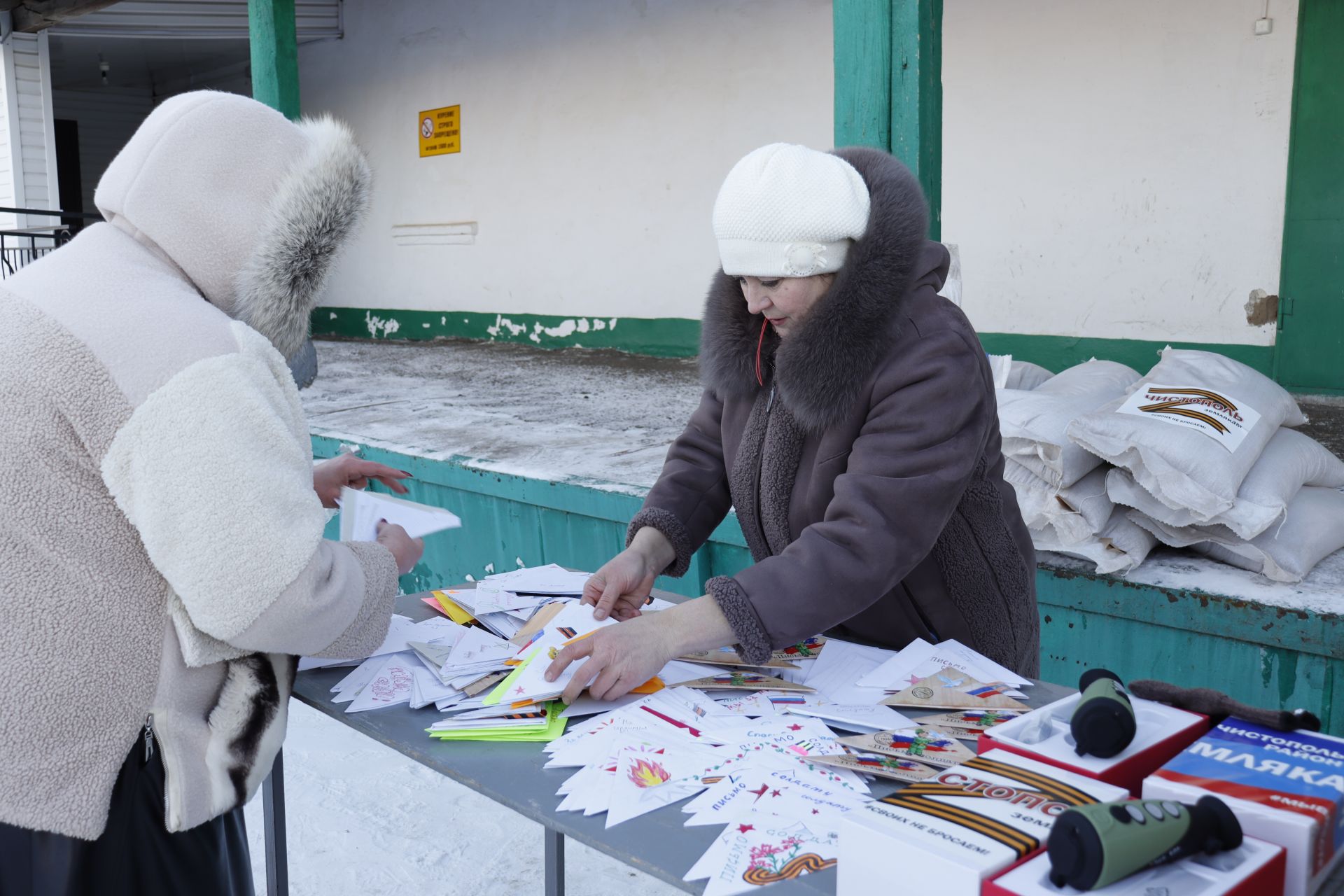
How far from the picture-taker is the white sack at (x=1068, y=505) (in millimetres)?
2564

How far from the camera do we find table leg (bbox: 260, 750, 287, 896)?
2.17 m

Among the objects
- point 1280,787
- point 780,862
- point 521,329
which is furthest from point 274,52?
point 1280,787

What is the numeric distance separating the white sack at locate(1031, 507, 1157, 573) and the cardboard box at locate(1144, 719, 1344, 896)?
59.0 inches

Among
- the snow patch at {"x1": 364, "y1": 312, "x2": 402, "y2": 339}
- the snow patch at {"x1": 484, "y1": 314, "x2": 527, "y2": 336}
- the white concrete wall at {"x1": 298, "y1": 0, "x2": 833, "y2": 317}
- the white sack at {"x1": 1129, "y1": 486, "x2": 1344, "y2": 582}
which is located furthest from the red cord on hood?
the snow patch at {"x1": 364, "y1": 312, "x2": 402, "y2": 339}

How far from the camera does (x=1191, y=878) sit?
0.83m

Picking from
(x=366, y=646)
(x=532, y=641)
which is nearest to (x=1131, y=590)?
(x=532, y=641)

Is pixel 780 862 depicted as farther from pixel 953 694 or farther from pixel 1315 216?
pixel 1315 216

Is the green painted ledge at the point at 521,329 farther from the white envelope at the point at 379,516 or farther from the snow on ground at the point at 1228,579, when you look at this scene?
the white envelope at the point at 379,516

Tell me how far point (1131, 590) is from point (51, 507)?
7.02 feet

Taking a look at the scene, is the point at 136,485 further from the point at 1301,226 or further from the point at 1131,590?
the point at 1301,226

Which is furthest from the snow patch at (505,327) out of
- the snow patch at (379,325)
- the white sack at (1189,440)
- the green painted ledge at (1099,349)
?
the white sack at (1189,440)

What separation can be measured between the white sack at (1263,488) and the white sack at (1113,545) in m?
0.05

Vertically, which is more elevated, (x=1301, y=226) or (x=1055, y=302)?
(x=1301, y=226)

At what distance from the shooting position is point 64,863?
1270 mm
